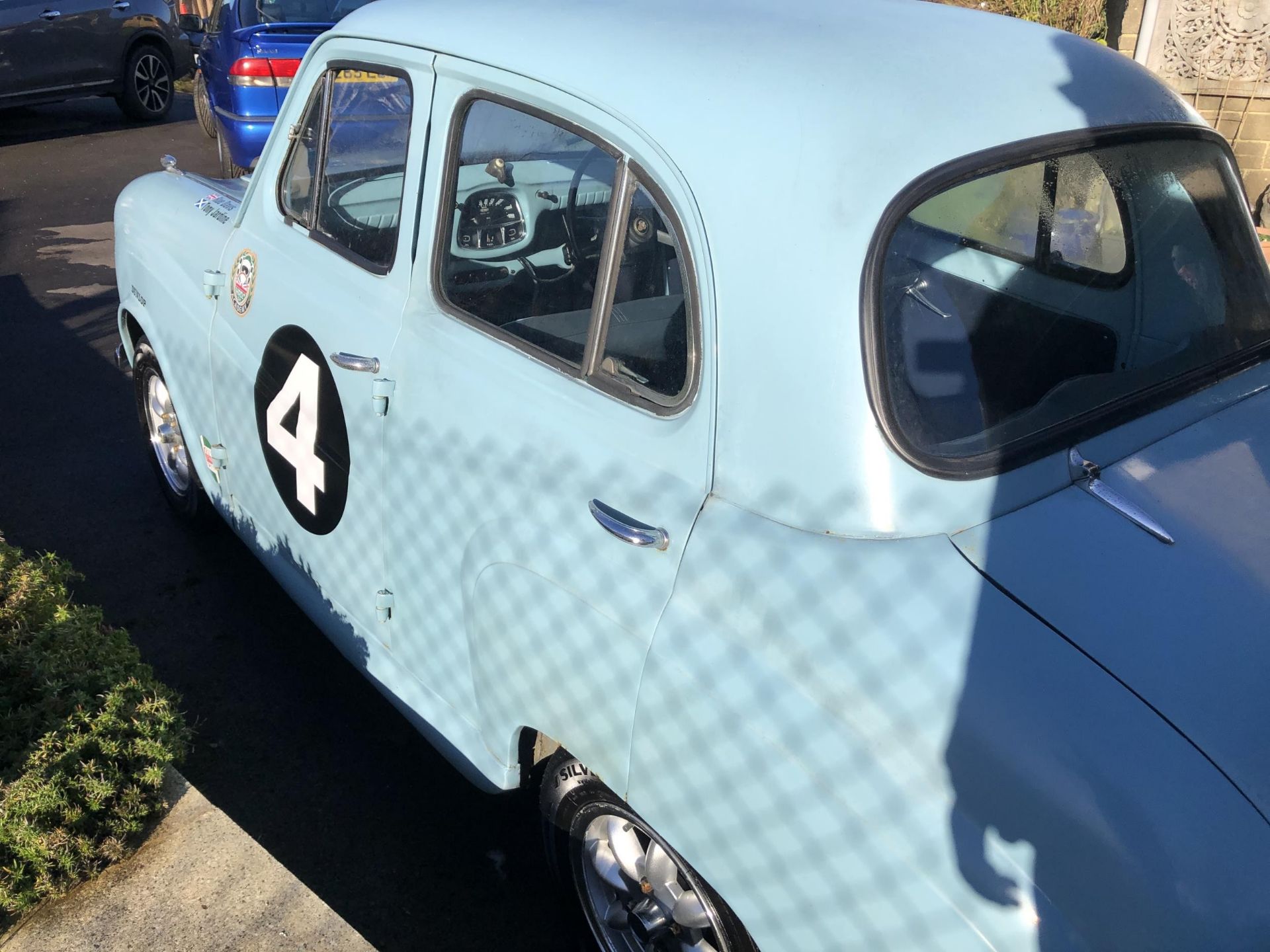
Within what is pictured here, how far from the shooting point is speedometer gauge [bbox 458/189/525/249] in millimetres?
2561

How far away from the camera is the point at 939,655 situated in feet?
5.28

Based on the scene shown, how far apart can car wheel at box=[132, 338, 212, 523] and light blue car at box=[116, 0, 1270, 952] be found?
1.61 metres

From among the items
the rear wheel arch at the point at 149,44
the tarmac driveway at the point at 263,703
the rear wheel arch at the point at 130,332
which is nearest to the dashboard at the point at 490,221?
the tarmac driveway at the point at 263,703

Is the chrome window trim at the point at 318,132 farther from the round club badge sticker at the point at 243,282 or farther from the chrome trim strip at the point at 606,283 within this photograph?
the chrome trim strip at the point at 606,283

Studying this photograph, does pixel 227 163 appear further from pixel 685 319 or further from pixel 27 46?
pixel 685 319

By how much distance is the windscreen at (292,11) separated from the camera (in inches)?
321

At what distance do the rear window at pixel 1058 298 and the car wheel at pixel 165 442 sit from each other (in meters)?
3.05

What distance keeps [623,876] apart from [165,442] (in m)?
2.93

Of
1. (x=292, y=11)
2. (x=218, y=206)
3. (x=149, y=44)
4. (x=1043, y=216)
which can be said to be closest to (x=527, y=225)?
(x=1043, y=216)

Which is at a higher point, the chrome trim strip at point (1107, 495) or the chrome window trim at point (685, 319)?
the chrome window trim at point (685, 319)

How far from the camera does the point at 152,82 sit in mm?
12430

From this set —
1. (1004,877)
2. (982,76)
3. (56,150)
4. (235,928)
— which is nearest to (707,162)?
(982,76)

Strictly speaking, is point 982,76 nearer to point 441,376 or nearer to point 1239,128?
point 441,376

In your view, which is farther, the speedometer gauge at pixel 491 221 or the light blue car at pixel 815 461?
the speedometer gauge at pixel 491 221
